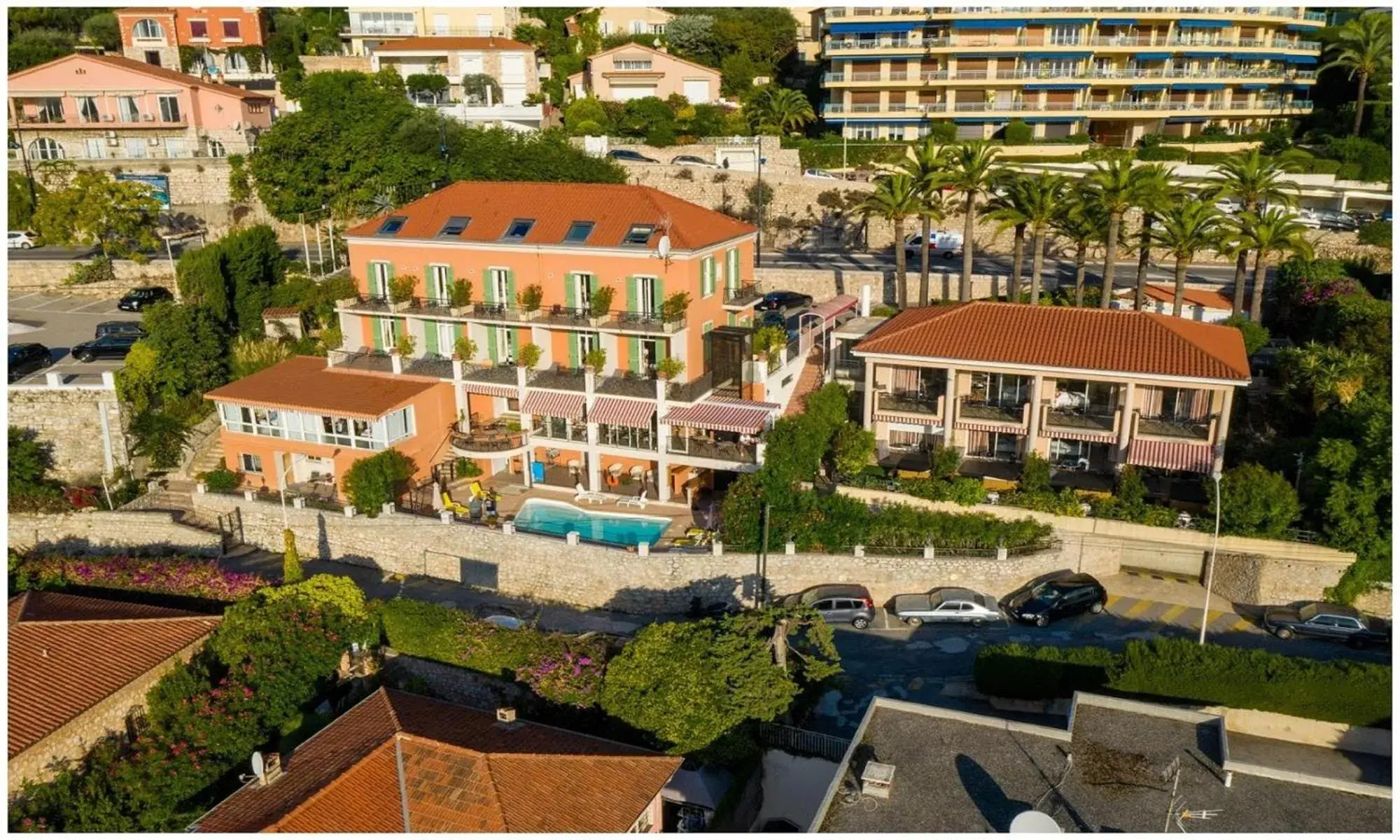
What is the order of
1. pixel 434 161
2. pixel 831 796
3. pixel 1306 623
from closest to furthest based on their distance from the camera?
1. pixel 831 796
2. pixel 1306 623
3. pixel 434 161

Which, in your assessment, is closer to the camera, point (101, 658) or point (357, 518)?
point (101, 658)

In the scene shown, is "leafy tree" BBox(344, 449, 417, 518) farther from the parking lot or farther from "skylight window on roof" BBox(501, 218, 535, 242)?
the parking lot

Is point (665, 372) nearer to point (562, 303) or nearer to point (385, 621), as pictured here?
point (562, 303)

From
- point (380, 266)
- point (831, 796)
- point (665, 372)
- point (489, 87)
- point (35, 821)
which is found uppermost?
point (489, 87)

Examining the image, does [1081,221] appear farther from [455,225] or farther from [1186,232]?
[455,225]

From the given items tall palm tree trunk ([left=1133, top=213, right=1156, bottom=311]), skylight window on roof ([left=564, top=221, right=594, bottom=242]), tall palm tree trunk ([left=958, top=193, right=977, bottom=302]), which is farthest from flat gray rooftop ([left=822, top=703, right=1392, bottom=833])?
tall palm tree trunk ([left=958, top=193, right=977, bottom=302])

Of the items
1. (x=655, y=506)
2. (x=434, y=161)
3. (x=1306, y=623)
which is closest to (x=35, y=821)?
(x=655, y=506)
